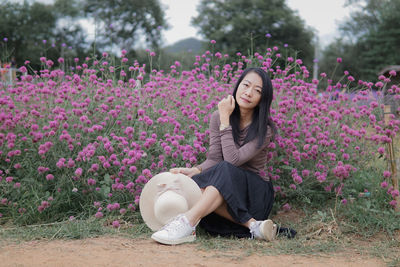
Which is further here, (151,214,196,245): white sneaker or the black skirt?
the black skirt

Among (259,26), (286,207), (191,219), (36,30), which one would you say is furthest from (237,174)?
(36,30)

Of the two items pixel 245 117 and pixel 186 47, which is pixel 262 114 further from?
pixel 186 47

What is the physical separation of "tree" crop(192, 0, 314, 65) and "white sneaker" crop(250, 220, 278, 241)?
2172 cm

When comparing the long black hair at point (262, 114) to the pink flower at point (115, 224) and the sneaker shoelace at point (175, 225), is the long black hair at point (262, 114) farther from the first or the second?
the pink flower at point (115, 224)

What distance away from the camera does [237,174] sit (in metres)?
2.79

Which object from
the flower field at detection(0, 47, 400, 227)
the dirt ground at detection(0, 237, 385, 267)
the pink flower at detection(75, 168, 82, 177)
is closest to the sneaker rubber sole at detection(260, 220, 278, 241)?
the dirt ground at detection(0, 237, 385, 267)

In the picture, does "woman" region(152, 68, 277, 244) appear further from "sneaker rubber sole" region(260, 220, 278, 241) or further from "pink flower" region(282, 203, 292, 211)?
"pink flower" region(282, 203, 292, 211)

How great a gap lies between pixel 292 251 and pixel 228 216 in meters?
0.51

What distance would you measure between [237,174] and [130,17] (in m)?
31.9

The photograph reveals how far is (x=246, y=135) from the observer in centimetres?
301

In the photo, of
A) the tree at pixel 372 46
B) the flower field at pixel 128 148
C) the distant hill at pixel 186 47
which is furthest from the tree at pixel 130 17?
the flower field at pixel 128 148

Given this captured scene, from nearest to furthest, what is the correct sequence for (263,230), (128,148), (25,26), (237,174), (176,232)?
(176,232) < (263,230) < (237,174) < (128,148) < (25,26)

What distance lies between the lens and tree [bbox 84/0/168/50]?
32.0 meters

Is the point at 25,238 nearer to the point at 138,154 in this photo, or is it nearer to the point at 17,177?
the point at 17,177
